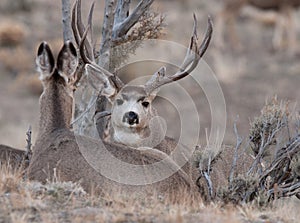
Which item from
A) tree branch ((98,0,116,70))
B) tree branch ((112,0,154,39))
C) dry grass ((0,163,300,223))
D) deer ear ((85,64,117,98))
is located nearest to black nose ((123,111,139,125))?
deer ear ((85,64,117,98))

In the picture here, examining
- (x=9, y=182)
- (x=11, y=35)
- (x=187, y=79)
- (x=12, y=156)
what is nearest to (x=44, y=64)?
(x=12, y=156)

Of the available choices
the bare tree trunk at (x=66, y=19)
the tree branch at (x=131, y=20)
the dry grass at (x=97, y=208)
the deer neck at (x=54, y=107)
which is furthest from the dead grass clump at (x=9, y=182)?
the tree branch at (x=131, y=20)

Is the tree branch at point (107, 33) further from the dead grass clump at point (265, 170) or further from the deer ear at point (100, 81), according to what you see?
the dead grass clump at point (265, 170)

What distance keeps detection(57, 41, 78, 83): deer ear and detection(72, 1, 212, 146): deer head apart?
99 centimetres

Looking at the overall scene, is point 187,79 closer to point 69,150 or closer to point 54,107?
point 54,107

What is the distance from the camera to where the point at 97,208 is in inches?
281

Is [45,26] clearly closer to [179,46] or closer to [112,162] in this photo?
[179,46]

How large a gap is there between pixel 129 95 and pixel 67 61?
1626 mm

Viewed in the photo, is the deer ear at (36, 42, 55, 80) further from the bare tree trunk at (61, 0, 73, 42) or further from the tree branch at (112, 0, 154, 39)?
the tree branch at (112, 0, 154, 39)

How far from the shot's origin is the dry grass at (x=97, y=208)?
22.0 ft

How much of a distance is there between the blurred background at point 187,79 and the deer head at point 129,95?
22.5 feet

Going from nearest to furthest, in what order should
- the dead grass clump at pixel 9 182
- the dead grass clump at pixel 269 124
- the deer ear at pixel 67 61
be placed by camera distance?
the dead grass clump at pixel 9 182 < the deer ear at pixel 67 61 < the dead grass clump at pixel 269 124

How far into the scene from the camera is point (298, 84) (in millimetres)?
23828

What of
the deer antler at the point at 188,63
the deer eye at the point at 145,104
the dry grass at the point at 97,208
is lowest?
the dry grass at the point at 97,208
